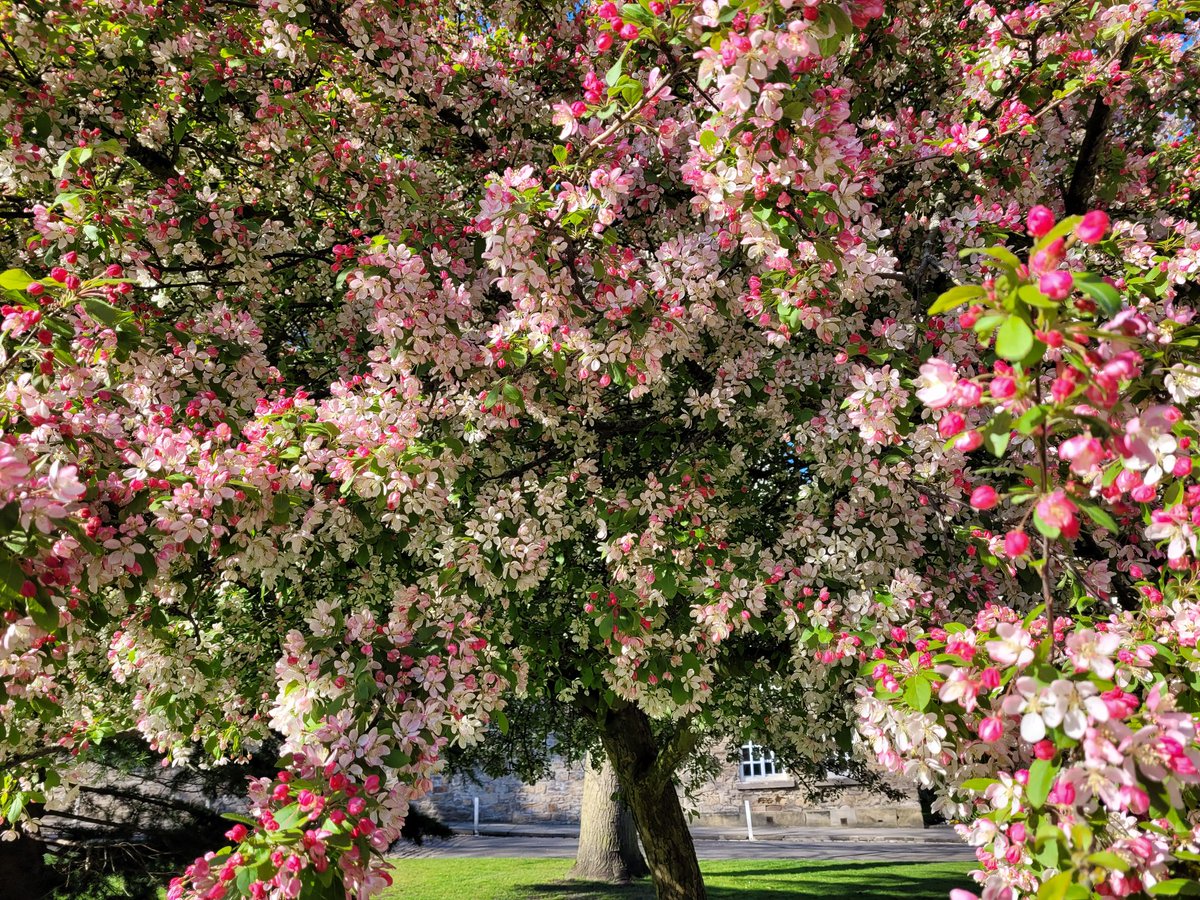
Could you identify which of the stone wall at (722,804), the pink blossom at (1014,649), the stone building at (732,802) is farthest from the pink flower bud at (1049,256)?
the stone building at (732,802)

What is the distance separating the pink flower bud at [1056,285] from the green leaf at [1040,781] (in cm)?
96

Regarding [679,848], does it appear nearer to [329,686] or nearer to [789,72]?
[329,686]

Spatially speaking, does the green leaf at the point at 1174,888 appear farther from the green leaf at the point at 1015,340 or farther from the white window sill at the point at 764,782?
the white window sill at the point at 764,782

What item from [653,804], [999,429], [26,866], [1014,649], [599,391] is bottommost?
[26,866]

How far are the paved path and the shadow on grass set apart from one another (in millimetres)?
1964

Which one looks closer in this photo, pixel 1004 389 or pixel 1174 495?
pixel 1004 389

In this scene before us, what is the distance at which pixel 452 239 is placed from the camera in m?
3.94

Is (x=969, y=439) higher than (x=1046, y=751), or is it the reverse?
(x=969, y=439)

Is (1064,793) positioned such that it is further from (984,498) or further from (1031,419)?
(1031,419)

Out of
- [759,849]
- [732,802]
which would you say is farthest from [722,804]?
[759,849]

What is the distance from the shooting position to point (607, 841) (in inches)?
451

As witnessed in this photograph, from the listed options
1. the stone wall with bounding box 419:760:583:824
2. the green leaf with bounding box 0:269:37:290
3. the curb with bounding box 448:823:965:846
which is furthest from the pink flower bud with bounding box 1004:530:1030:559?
the stone wall with bounding box 419:760:583:824

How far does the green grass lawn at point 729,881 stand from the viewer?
9.86 meters

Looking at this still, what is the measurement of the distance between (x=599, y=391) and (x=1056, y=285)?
2.89 metres
